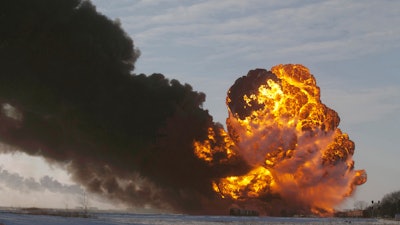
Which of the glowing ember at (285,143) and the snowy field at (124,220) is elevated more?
the glowing ember at (285,143)

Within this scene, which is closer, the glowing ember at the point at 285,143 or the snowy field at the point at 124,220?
the snowy field at the point at 124,220

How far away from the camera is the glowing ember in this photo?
13200cm

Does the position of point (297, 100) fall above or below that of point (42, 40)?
below

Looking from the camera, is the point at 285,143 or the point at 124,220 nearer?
the point at 124,220

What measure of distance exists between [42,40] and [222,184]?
42526mm

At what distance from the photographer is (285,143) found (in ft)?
431

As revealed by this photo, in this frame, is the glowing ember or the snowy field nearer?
the snowy field

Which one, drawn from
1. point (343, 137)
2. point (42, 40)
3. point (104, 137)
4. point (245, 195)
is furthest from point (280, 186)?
point (42, 40)

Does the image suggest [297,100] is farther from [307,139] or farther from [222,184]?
[222,184]

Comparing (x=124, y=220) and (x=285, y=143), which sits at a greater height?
(x=285, y=143)

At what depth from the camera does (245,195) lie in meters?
138

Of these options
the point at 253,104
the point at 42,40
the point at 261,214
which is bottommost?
the point at 261,214

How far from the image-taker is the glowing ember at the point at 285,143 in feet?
433

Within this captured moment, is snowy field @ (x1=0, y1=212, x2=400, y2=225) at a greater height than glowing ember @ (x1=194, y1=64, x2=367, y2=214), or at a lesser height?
lesser
